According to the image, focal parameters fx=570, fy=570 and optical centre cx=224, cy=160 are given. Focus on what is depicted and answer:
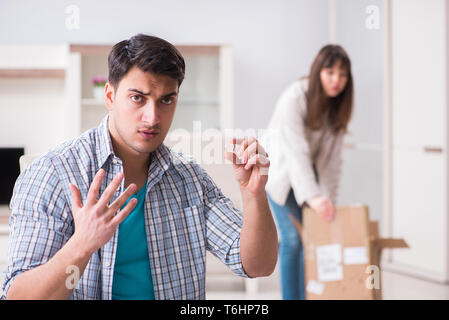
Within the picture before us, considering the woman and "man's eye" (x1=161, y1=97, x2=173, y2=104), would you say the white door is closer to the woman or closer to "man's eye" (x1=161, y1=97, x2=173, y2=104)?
the woman

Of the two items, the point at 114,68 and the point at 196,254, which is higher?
the point at 114,68

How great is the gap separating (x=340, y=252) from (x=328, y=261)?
63 mm

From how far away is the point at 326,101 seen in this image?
1587 millimetres

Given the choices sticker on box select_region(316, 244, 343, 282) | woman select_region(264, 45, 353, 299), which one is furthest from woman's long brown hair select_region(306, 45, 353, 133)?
sticker on box select_region(316, 244, 343, 282)

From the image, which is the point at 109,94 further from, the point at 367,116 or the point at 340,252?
the point at 367,116

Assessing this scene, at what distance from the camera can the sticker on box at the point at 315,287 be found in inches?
59.6

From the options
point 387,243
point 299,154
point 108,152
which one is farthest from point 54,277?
point 299,154

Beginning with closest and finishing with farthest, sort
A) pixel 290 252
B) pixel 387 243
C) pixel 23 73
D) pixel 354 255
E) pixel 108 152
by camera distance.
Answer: pixel 108 152 < pixel 23 73 < pixel 387 243 < pixel 354 255 < pixel 290 252

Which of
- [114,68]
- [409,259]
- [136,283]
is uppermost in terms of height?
[114,68]

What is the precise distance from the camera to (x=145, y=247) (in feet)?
2.22

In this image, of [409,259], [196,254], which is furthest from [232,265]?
[409,259]

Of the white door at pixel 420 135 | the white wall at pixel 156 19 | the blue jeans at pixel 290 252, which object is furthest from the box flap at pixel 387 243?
the white door at pixel 420 135
